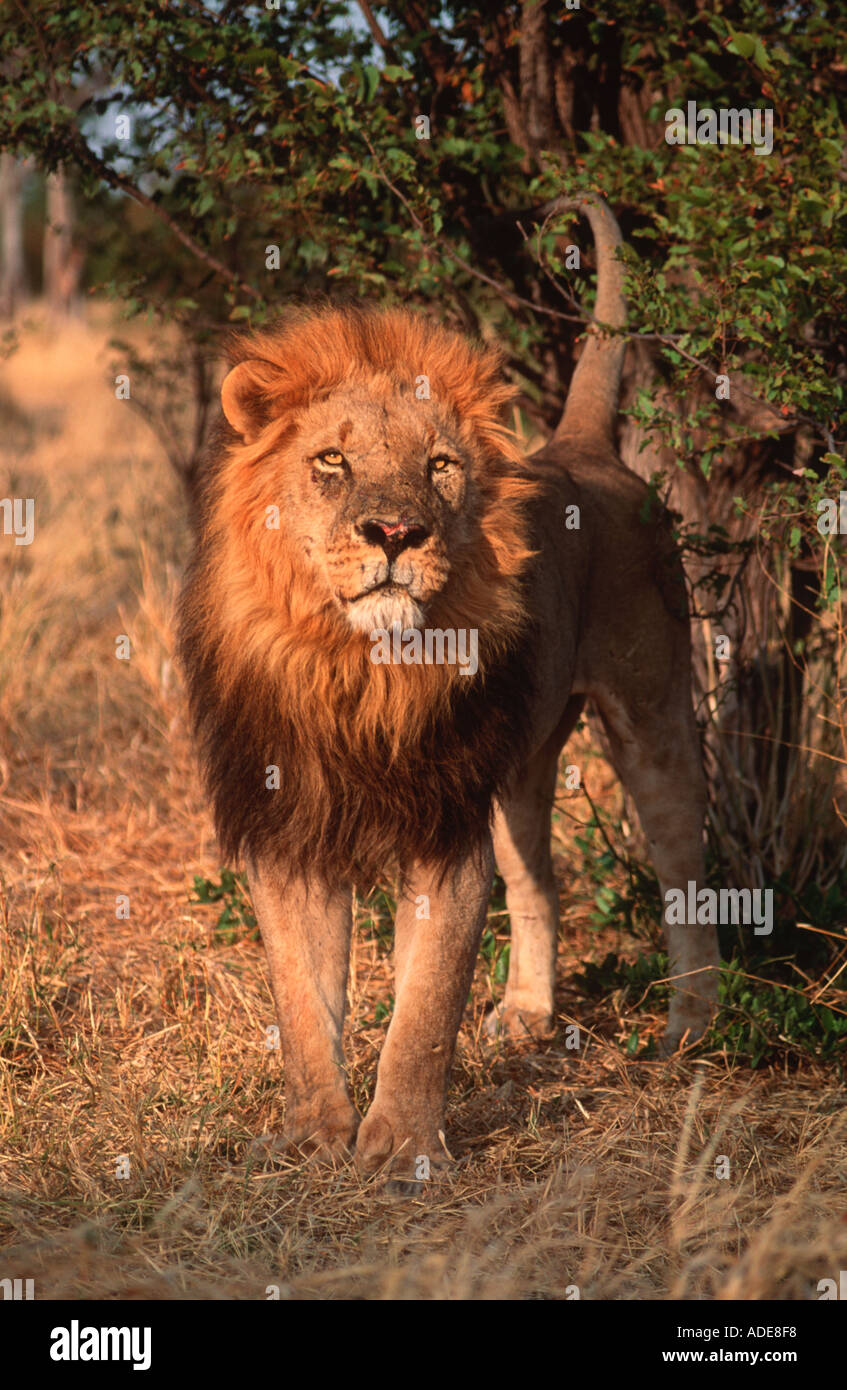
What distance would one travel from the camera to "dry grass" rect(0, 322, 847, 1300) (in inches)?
116

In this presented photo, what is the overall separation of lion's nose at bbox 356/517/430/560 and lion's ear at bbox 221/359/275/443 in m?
0.45

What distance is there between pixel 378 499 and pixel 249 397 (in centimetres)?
45

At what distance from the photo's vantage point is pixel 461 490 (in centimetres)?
326

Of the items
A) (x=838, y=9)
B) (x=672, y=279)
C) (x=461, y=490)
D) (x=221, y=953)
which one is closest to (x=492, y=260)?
(x=672, y=279)

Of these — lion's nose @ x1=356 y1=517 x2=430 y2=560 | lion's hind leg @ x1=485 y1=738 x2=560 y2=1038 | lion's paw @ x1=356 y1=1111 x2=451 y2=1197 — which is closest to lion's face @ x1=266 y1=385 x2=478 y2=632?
lion's nose @ x1=356 y1=517 x2=430 y2=560

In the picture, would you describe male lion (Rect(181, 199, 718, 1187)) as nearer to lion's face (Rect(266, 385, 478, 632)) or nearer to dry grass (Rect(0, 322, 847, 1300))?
lion's face (Rect(266, 385, 478, 632))

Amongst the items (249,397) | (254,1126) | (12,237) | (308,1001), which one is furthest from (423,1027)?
(12,237)

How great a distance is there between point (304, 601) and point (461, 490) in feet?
1.39

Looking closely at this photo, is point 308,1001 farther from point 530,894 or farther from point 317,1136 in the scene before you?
point 530,894

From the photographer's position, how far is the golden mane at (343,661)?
3.27 metres

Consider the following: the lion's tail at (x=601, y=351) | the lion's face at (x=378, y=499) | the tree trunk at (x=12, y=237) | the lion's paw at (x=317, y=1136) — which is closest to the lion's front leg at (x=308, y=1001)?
the lion's paw at (x=317, y=1136)

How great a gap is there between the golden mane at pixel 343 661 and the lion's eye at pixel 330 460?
0.13 m

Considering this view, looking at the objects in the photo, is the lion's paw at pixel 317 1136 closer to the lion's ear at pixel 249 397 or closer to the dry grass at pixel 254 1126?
the dry grass at pixel 254 1126

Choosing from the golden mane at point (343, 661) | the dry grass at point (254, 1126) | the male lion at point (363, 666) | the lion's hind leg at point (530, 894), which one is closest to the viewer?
the dry grass at point (254, 1126)
